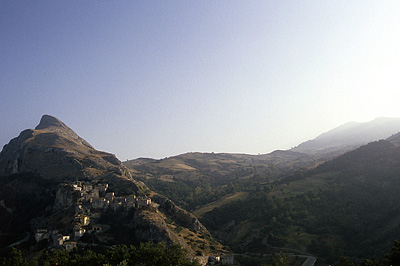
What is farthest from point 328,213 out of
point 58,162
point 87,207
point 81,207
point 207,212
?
point 58,162

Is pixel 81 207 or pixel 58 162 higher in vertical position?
pixel 58 162

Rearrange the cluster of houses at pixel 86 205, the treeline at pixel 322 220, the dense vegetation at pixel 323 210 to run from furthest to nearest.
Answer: the dense vegetation at pixel 323 210 < the treeline at pixel 322 220 < the cluster of houses at pixel 86 205

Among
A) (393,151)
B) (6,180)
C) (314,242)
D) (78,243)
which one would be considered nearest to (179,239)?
(78,243)

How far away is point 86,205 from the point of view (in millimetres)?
92625

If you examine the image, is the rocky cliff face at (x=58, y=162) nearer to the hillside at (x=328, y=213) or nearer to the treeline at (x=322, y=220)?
the treeline at (x=322, y=220)

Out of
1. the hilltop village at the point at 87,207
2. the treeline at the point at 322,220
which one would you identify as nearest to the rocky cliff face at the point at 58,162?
the hilltop village at the point at 87,207

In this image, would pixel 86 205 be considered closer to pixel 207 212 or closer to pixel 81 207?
pixel 81 207

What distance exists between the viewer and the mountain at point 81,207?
272ft

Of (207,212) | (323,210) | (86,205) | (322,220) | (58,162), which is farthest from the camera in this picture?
(58,162)

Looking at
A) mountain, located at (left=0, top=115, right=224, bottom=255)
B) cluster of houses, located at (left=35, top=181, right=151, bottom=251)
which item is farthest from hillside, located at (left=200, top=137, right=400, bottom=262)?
cluster of houses, located at (left=35, top=181, right=151, bottom=251)

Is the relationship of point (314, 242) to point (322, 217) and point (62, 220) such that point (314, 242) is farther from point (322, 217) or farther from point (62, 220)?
point (62, 220)

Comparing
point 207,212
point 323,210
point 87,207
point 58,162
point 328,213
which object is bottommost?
point 328,213

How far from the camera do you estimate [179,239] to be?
8662 centimetres

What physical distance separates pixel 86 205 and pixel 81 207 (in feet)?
7.21
